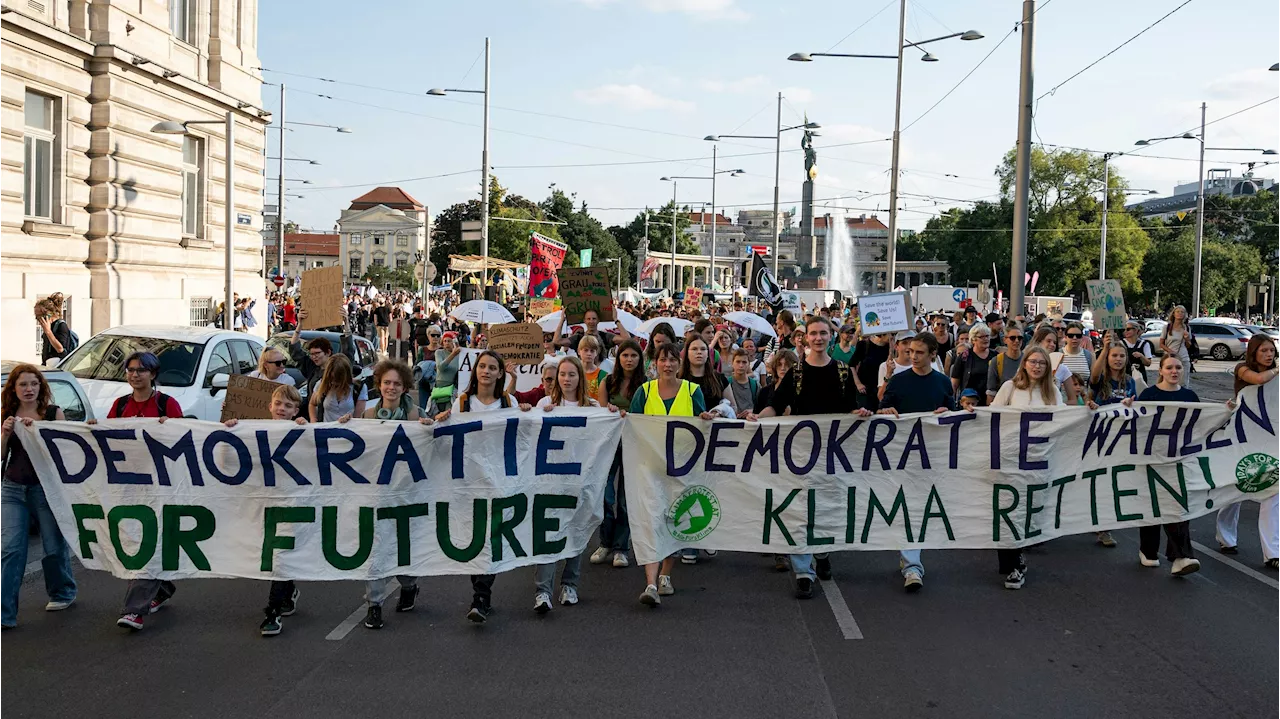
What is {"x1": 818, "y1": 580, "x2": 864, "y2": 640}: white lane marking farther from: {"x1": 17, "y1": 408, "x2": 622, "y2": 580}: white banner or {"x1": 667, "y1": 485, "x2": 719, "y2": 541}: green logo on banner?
{"x1": 17, "y1": 408, "x2": 622, "y2": 580}: white banner

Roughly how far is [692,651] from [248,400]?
385 cm

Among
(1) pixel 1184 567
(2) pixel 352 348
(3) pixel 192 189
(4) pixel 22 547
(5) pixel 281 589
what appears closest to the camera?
(4) pixel 22 547

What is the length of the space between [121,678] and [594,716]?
2397mm

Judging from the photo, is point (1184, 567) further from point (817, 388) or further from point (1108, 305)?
point (1108, 305)

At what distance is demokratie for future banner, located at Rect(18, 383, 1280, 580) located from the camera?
7.06m

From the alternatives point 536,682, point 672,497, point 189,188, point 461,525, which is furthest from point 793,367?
point 189,188

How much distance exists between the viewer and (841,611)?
287 inches

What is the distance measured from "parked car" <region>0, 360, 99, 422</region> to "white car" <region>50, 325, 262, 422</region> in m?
1.96

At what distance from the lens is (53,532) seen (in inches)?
277

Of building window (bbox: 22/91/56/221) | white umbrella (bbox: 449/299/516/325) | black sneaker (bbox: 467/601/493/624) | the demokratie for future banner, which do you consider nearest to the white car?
white umbrella (bbox: 449/299/516/325)

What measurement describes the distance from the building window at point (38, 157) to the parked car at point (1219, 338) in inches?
1413

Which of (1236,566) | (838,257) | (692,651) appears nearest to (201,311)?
(692,651)

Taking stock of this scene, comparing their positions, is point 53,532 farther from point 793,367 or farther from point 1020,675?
point 1020,675

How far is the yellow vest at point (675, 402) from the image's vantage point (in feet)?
25.9
